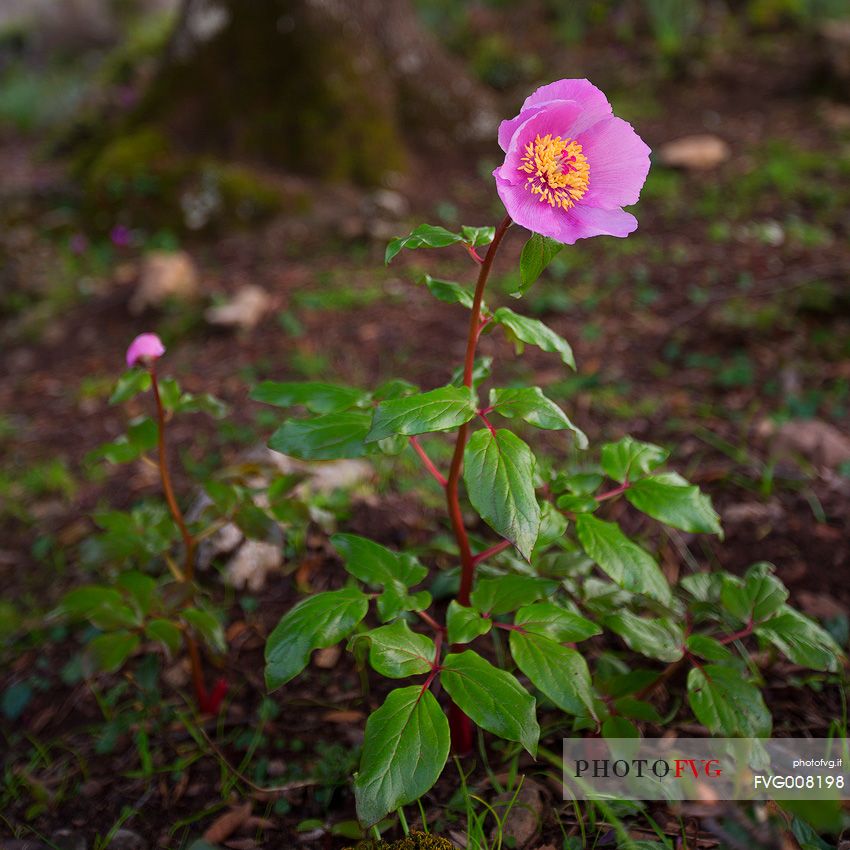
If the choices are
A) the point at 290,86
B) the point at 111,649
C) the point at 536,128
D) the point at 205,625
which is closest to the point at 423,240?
the point at 536,128

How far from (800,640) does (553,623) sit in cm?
47

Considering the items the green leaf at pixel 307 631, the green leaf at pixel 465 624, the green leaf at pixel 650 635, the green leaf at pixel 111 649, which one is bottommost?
the green leaf at pixel 111 649

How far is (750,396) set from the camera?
8.57ft

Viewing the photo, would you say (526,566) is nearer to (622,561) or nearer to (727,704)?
(622,561)

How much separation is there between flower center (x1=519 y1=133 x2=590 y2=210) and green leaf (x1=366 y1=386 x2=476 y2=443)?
33 cm

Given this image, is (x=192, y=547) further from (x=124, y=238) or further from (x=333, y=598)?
(x=124, y=238)

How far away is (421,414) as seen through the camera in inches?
39.8

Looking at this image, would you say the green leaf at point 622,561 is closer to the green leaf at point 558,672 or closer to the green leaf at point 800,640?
the green leaf at point 558,672

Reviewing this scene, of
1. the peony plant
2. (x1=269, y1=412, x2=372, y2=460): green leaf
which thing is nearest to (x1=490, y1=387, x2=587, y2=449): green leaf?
the peony plant

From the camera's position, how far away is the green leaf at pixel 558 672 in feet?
3.49

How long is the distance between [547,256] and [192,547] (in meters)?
0.95

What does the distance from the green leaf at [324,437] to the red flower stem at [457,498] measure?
0.17 metres

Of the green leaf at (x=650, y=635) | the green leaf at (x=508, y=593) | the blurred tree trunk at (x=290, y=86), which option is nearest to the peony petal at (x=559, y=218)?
the green leaf at (x=508, y=593)

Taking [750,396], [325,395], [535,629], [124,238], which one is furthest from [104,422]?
[750,396]
